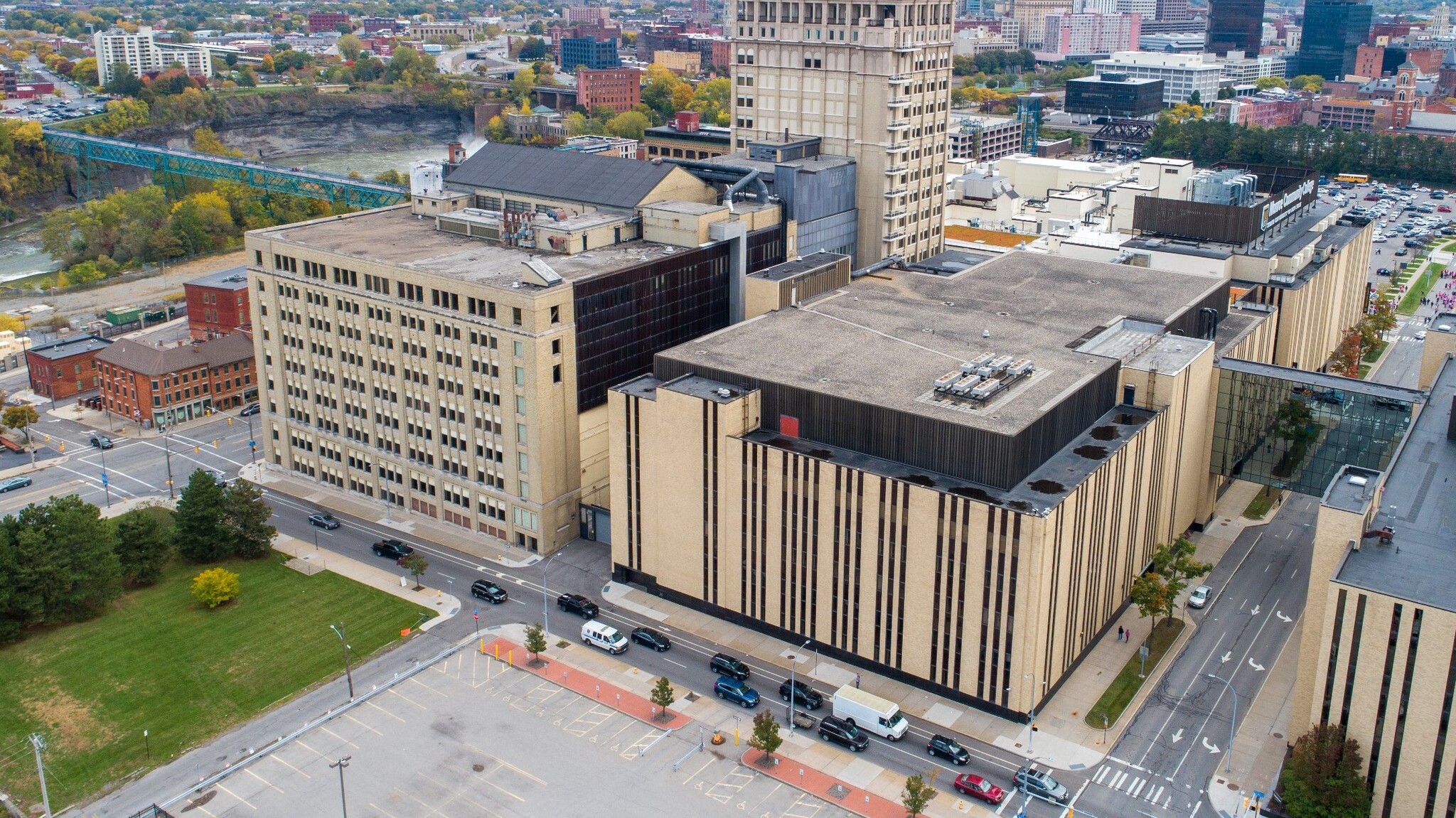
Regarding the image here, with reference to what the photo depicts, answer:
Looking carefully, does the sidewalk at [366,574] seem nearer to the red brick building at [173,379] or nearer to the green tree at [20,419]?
the red brick building at [173,379]

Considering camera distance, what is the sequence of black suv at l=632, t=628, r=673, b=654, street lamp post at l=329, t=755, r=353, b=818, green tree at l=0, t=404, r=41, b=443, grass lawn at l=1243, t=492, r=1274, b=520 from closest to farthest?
street lamp post at l=329, t=755, r=353, b=818
black suv at l=632, t=628, r=673, b=654
grass lawn at l=1243, t=492, r=1274, b=520
green tree at l=0, t=404, r=41, b=443

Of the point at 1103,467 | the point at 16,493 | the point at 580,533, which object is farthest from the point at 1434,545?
the point at 16,493

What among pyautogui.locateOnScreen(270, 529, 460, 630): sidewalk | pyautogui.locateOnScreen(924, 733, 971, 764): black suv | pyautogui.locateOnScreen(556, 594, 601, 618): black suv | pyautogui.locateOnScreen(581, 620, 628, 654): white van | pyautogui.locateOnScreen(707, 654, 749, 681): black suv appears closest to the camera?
pyautogui.locateOnScreen(924, 733, 971, 764): black suv

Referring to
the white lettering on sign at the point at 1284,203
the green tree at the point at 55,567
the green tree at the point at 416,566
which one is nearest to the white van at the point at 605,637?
the green tree at the point at 416,566

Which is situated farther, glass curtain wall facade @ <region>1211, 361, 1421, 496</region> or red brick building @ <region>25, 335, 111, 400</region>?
red brick building @ <region>25, 335, 111, 400</region>

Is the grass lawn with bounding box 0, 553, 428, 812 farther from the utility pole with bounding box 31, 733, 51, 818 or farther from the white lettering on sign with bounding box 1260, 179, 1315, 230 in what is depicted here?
the white lettering on sign with bounding box 1260, 179, 1315, 230

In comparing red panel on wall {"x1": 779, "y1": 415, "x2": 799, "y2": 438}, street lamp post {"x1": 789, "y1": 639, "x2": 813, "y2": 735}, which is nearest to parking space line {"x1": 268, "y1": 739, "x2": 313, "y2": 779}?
street lamp post {"x1": 789, "y1": 639, "x2": 813, "y2": 735}
